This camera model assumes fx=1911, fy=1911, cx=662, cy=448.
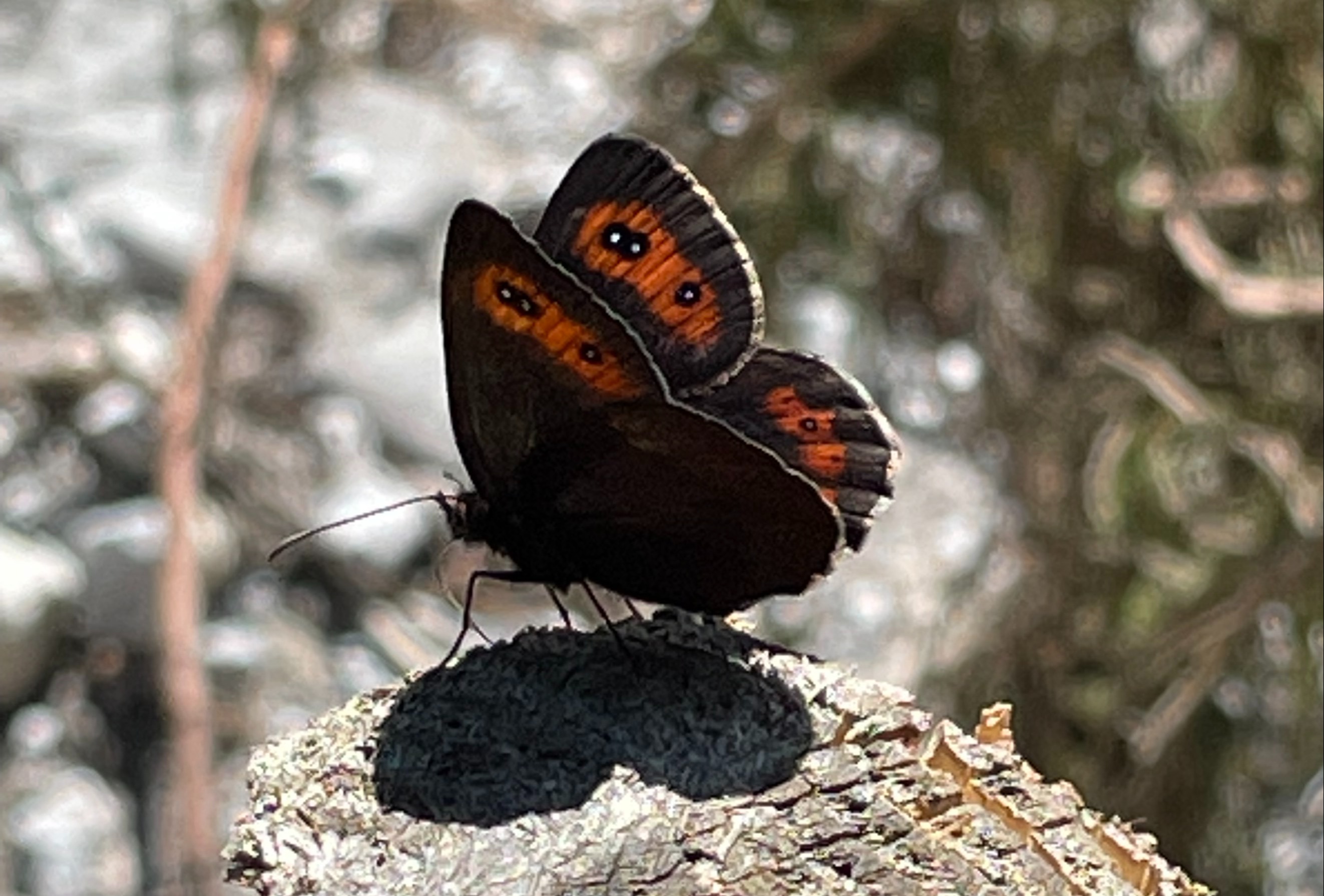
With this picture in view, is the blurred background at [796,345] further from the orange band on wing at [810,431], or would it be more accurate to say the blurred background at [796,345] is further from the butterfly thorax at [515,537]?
the orange band on wing at [810,431]

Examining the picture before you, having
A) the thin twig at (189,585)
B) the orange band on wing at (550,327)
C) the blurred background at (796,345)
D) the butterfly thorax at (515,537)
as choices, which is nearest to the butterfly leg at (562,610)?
the butterfly thorax at (515,537)

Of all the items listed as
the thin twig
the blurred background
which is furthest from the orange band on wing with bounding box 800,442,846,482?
the thin twig

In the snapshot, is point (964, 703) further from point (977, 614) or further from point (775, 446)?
point (775, 446)

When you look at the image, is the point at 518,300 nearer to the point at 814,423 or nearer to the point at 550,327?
the point at 550,327

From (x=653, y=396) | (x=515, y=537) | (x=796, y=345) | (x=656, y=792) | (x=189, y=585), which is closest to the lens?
(x=656, y=792)

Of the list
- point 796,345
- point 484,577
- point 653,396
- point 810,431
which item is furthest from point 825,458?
point 796,345

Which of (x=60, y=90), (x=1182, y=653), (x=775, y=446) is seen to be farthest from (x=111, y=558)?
(x=775, y=446)

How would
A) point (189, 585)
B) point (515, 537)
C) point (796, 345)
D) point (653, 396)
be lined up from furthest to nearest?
1. point (796, 345)
2. point (189, 585)
3. point (515, 537)
4. point (653, 396)
